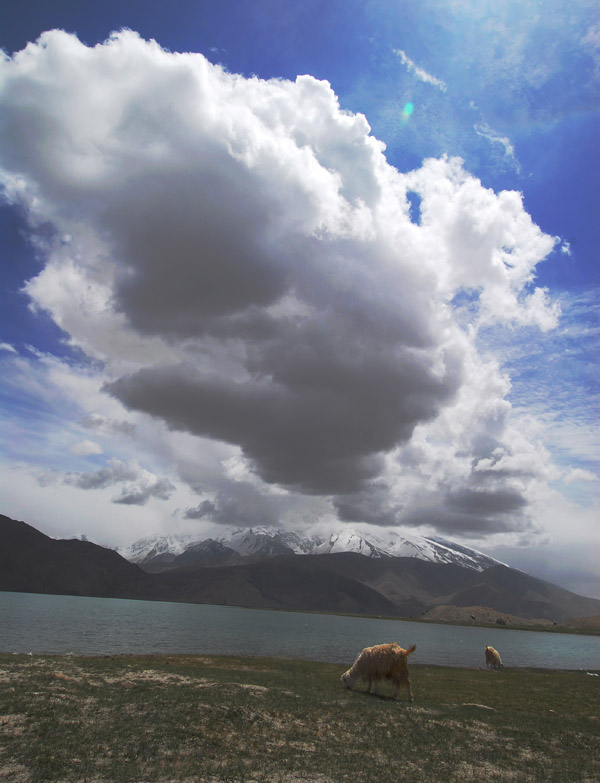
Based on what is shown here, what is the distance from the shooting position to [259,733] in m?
20.3

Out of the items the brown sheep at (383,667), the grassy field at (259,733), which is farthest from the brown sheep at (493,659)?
the brown sheep at (383,667)

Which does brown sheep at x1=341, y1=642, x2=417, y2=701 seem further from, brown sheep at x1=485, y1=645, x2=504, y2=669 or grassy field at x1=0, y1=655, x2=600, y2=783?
brown sheep at x1=485, y1=645, x2=504, y2=669

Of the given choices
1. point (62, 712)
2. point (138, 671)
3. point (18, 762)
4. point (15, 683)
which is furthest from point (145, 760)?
point (138, 671)

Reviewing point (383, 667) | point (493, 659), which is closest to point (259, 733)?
point (383, 667)

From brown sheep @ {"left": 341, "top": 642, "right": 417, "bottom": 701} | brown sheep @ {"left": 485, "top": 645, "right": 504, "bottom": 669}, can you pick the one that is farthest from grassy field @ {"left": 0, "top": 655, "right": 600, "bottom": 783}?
brown sheep @ {"left": 485, "top": 645, "right": 504, "bottom": 669}

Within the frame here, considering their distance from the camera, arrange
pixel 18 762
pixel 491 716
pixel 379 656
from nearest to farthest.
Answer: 1. pixel 18 762
2. pixel 491 716
3. pixel 379 656

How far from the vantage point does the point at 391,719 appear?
2453 centimetres

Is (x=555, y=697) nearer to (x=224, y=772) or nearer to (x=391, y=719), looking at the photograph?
(x=391, y=719)

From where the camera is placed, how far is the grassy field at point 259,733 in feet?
53.2

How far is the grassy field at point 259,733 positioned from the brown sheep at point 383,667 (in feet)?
4.24

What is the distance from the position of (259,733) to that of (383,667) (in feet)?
47.8

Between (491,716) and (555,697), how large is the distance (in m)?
16.2

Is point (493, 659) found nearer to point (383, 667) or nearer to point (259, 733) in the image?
point (383, 667)

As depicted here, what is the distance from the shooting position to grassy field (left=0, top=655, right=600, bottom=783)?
16.2 metres
